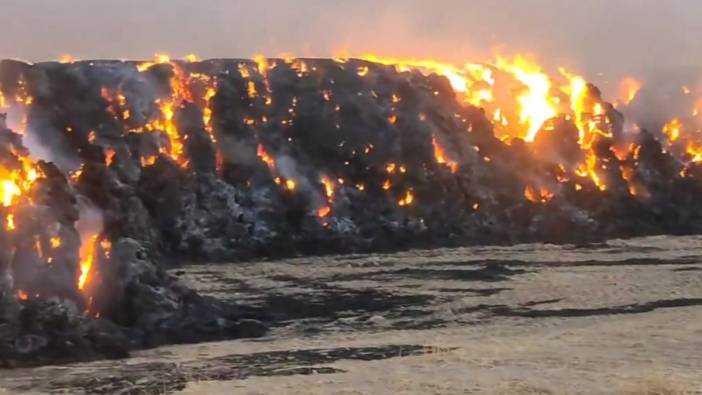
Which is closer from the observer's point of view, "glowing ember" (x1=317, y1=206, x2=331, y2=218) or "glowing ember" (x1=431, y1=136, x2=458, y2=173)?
"glowing ember" (x1=317, y1=206, x2=331, y2=218)

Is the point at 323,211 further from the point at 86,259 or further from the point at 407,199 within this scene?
the point at 86,259

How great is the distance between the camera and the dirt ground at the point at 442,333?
22875 millimetres

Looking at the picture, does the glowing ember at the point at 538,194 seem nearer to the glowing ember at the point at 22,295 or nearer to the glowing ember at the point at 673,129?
the glowing ember at the point at 673,129

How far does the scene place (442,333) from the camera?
32125mm

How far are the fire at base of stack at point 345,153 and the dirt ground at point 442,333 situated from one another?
8805 millimetres

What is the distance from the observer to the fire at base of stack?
64250mm

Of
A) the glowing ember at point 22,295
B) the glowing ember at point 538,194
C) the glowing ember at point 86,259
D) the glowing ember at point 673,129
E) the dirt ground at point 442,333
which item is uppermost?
the glowing ember at point 673,129

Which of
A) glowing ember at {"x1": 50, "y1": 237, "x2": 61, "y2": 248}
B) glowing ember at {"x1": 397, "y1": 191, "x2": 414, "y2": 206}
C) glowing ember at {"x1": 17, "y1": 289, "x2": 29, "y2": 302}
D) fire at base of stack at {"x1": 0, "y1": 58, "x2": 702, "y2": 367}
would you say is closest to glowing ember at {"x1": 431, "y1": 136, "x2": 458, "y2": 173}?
fire at base of stack at {"x1": 0, "y1": 58, "x2": 702, "y2": 367}

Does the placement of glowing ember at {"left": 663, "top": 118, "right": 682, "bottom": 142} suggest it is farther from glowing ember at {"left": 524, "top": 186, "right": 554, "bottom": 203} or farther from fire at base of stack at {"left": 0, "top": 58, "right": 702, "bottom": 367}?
glowing ember at {"left": 524, "top": 186, "right": 554, "bottom": 203}

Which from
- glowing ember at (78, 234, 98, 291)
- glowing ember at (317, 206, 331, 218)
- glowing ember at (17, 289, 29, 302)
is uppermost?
glowing ember at (317, 206, 331, 218)

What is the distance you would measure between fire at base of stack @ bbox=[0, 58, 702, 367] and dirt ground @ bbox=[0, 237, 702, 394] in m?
8.81

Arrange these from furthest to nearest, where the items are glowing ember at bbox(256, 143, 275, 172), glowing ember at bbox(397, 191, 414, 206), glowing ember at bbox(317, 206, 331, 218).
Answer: glowing ember at bbox(256, 143, 275, 172) → glowing ember at bbox(397, 191, 414, 206) → glowing ember at bbox(317, 206, 331, 218)

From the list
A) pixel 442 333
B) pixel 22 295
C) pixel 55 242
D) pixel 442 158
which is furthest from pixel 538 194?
pixel 22 295

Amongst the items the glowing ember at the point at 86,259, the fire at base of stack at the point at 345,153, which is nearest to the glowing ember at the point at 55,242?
the glowing ember at the point at 86,259
